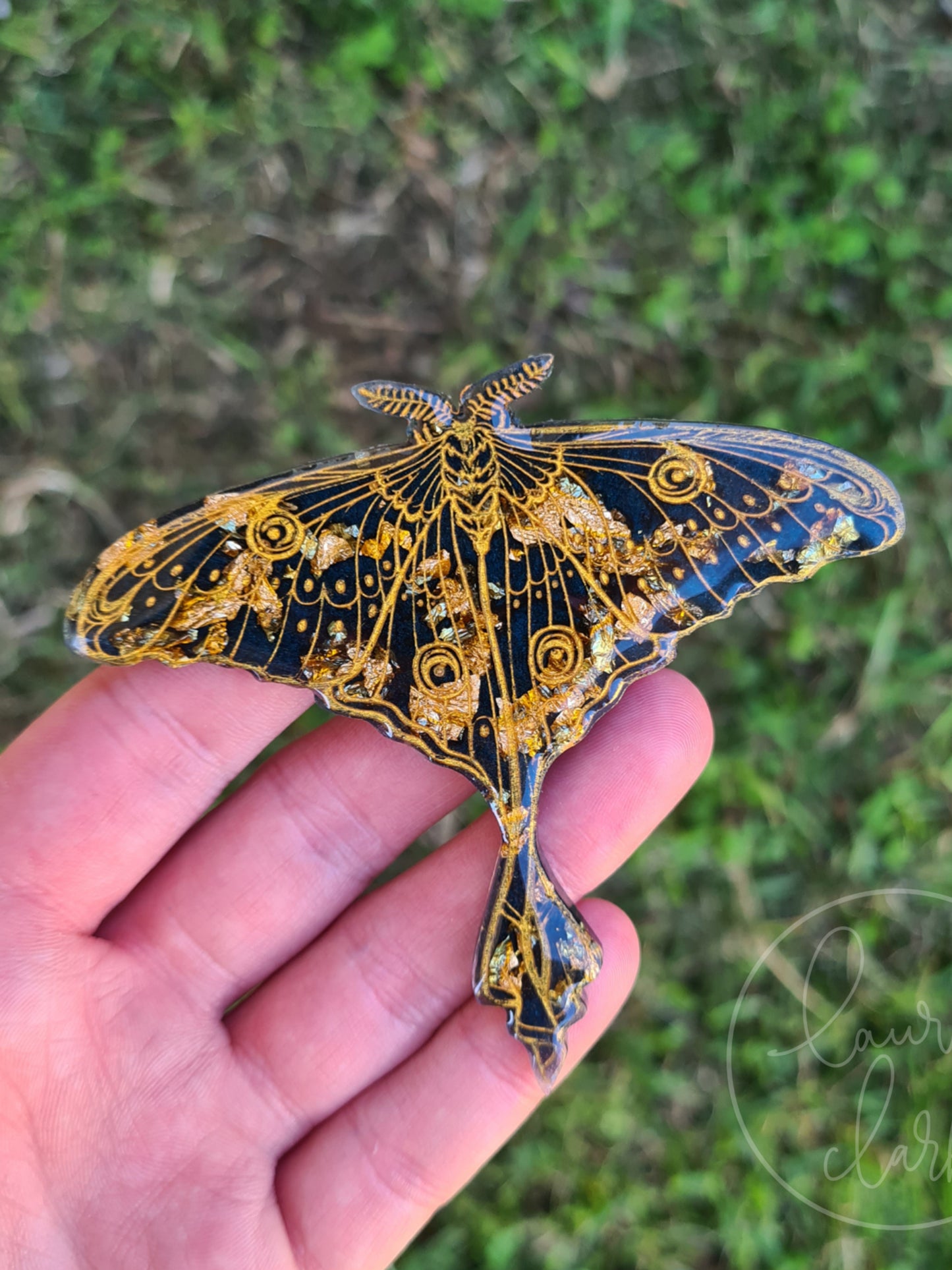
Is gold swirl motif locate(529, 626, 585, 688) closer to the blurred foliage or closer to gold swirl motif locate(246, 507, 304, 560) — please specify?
gold swirl motif locate(246, 507, 304, 560)

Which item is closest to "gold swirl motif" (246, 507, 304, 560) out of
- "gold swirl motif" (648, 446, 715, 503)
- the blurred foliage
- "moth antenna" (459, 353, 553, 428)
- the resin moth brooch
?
the resin moth brooch

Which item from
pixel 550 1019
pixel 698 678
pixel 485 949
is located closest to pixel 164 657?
pixel 485 949

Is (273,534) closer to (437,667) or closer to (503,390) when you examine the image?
(437,667)

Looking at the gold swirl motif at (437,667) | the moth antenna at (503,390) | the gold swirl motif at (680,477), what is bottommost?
the gold swirl motif at (437,667)

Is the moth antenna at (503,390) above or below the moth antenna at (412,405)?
below

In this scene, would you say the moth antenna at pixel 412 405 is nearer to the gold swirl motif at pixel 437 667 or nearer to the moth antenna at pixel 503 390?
the moth antenna at pixel 503 390

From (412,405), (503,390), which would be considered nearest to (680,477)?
(503,390)

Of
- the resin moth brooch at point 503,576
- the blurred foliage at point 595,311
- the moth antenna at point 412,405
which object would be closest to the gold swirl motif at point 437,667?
the resin moth brooch at point 503,576
